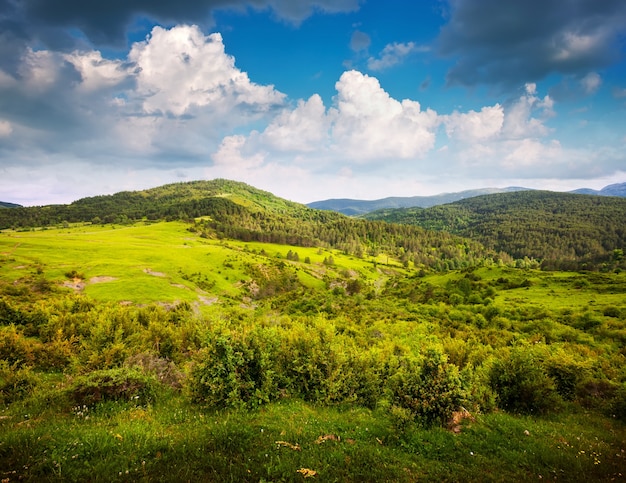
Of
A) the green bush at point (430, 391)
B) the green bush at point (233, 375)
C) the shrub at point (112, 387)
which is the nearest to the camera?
Result: the shrub at point (112, 387)

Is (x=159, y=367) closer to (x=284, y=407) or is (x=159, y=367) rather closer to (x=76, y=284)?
(x=284, y=407)

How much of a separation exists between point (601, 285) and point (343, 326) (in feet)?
261

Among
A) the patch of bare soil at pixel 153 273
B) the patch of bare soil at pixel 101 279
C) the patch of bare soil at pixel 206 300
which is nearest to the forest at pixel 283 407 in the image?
the patch of bare soil at pixel 101 279

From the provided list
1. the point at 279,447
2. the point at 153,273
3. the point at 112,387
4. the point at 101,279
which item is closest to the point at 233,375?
the point at 279,447

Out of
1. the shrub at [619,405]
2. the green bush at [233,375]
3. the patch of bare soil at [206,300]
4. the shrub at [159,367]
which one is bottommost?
the patch of bare soil at [206,300]

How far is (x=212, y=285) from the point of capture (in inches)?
4131

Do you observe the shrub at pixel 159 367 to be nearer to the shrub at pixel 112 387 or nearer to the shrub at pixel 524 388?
the shrub at pixel 112 387

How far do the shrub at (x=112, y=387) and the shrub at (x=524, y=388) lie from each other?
2403 cm

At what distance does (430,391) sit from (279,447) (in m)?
9.42

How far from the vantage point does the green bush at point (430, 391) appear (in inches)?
646

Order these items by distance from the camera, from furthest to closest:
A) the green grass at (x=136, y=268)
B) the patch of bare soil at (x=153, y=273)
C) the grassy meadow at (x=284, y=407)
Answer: the patch of bare soil at (x=153, y=273) → the green grass at (x=136, y=268) → the grassy meadow at (x=284, y=407)

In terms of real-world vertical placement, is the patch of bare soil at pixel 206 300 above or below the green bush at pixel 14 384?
below

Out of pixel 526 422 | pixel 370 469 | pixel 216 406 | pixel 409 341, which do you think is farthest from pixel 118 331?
pixel 409 341

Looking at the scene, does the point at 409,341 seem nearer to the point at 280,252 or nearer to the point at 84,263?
the point at 84,263
